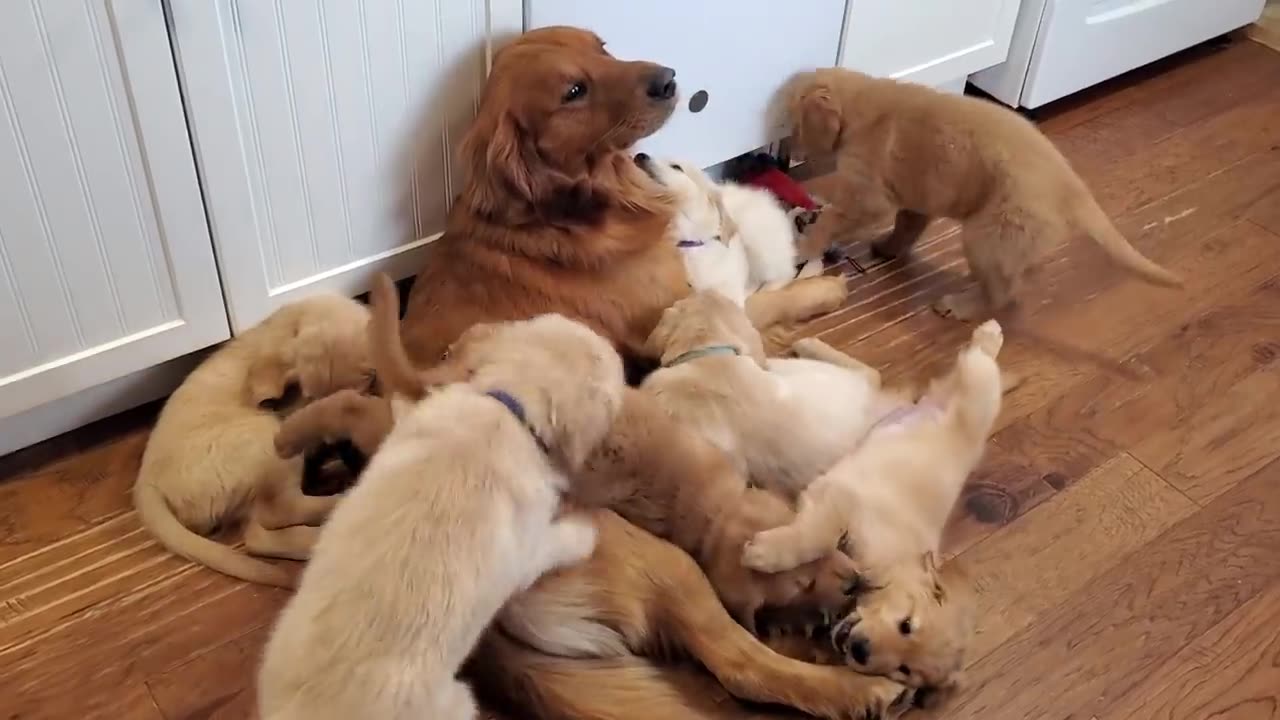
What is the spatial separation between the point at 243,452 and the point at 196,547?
0.15 m

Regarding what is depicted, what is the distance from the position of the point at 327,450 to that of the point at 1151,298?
1605mm

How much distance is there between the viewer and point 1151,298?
2.33 meters

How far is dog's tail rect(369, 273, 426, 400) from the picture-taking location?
1.50 meters

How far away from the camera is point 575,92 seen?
5.91ft

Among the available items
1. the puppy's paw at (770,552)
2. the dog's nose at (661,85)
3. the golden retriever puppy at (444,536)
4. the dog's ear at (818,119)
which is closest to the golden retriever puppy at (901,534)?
the puppy's paw at (770,552)

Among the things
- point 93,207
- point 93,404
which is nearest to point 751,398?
point 93,207

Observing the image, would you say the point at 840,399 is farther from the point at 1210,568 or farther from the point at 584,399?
the point at 1210,568

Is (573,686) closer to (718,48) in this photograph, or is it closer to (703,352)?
(703,352)

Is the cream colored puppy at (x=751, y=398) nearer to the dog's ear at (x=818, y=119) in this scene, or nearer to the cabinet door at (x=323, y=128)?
the cabinet door at (x=323, y=128)

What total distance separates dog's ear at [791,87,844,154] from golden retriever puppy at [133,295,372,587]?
999 millimetres

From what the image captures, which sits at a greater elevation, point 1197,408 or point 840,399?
point 840,399

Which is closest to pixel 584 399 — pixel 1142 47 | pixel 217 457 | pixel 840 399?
pixel 840 399

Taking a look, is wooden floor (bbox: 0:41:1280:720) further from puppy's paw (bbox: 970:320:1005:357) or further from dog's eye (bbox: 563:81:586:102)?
dog's eye (bbox: 563:81:586:102)

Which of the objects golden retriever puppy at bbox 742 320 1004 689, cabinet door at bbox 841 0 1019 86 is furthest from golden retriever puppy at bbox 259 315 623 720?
cabinet door at bbox 841 0 1019 86
